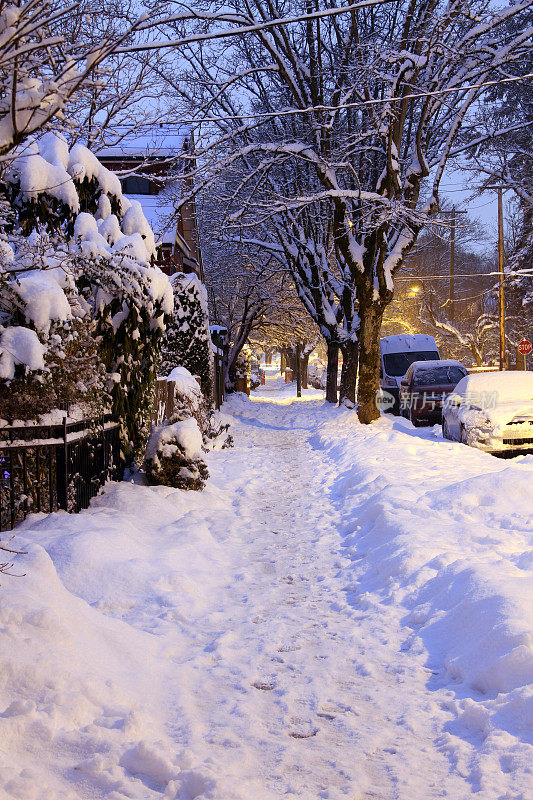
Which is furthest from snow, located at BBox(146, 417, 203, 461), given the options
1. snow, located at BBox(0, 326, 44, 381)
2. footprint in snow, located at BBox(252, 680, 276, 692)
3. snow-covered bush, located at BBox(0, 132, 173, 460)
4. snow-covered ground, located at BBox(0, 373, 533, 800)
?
footprint in snow, located at BBox(252, 680, 276, 692)

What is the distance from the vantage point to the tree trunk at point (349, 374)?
23.7 meters

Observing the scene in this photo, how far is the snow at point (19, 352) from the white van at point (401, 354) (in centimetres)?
2006

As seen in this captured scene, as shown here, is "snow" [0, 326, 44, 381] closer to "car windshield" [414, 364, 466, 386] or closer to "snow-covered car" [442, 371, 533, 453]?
"snow-covered car" [442, 371, 533, 453]

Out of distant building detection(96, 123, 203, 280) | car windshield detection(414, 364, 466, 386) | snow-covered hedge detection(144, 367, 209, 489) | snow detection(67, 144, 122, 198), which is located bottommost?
snow-covered hedge detection(144, 367, 209, 489)

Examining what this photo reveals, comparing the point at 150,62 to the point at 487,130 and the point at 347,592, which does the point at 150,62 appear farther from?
the point at 487,130

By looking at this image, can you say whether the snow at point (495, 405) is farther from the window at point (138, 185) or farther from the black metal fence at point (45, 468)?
the window at point (138, 185)

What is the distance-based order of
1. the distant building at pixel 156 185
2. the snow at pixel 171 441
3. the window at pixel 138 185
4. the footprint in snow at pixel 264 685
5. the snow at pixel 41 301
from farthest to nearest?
1. the window at pixel 138 185
2. the distant building at pixel 156 185
3. the snow at pixel 171 441
4. the snow at pixel 41 301
5. the footprint in snow at pixel 264 685

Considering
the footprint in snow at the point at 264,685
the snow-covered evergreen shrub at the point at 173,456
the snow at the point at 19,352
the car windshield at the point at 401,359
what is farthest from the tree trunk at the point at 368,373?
the footprint in snow at the point at 264,685

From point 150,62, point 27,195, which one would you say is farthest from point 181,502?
point 150,62

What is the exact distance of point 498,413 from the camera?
12617mm

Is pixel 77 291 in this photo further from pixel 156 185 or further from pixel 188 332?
pixel 156 185

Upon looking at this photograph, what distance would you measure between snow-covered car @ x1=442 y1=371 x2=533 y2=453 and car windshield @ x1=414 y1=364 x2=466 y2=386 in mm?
5757

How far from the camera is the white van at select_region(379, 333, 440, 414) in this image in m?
25.6

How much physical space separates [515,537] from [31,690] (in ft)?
16.0
